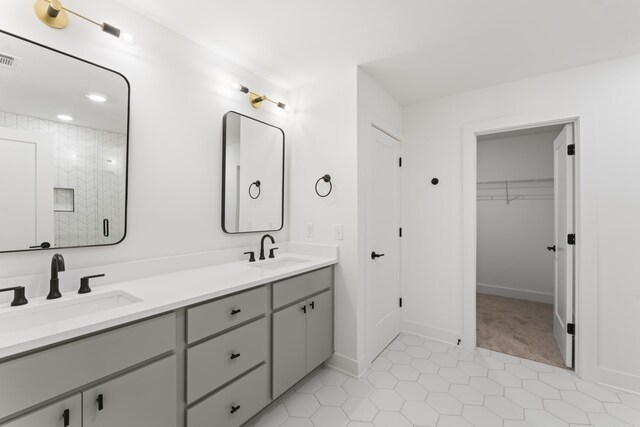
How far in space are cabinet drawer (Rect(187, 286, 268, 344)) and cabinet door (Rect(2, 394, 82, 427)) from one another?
0.42 m

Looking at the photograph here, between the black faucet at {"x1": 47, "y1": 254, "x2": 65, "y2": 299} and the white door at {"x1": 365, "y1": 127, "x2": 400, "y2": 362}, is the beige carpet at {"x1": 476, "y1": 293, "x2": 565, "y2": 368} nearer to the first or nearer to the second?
the white door at {"x1": 365, "y1": 127, "x2": 400, "y2": 362}

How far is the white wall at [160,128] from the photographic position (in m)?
1.44

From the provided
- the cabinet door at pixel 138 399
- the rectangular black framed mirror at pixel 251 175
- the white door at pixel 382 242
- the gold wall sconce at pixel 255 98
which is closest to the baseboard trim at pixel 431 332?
the white door at pixel 382 242

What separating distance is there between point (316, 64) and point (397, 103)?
1.11 metres

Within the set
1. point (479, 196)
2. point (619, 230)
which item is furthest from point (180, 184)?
point (479, 196)

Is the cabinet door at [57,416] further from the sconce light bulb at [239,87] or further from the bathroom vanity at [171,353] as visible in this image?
the sconce light bulb at [239,87]

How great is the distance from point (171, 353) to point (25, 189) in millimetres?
1023

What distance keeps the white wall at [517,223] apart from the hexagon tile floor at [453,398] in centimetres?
204

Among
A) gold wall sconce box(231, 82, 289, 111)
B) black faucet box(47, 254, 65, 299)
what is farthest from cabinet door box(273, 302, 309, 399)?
gold wall sconce box(231, 82, 289, 111)

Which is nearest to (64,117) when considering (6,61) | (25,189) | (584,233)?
(6,61)

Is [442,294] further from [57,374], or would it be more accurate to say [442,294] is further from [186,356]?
[57,374]

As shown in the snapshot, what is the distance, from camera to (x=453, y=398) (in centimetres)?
197

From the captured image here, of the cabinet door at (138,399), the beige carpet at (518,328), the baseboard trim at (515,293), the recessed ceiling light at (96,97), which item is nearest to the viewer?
the cabinet door at (138,399)

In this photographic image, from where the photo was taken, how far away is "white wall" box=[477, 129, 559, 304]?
3.93m
